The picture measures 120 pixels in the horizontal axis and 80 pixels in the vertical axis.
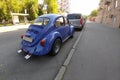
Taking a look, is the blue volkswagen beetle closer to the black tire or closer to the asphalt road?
the black tire

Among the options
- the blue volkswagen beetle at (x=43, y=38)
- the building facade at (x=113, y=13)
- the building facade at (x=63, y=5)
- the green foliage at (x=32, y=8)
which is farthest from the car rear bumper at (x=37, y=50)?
the building facade at (x=63, y=5)

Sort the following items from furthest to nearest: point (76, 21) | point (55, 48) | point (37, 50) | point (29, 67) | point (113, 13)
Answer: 1. point (113, 13)
2. point (76, 21)
3. point (55, 48)
4. point (37, 50)
5. point (29, 67)

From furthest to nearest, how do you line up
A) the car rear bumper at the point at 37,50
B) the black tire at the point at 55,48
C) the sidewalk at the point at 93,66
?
the black tire at the point at 55,48
the car rear bumper at the point at 37,50
the sidewalk at the point at 93,66

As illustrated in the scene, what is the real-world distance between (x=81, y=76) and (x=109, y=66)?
1.34 m

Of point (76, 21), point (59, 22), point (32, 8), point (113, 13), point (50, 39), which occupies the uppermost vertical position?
point (32, 8)

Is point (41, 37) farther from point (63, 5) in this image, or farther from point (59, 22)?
point (63, 5)

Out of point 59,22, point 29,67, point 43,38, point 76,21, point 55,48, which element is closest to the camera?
point 29,67

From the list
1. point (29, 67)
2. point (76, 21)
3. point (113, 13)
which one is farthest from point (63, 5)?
point (29, 67)

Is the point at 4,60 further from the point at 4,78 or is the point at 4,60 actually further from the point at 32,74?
the point at 32,74

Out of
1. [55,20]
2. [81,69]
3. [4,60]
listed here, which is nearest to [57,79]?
[81,69]

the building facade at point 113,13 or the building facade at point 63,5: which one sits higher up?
the building facade at point 63,5

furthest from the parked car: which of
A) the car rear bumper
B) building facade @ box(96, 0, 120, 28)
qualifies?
building facade @ box(96, 0, 120, 28)

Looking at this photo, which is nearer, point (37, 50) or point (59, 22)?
point (37, 50)

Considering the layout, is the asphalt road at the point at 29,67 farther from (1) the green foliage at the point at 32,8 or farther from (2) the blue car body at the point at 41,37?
(1) the green foliage at the point at 32,8
